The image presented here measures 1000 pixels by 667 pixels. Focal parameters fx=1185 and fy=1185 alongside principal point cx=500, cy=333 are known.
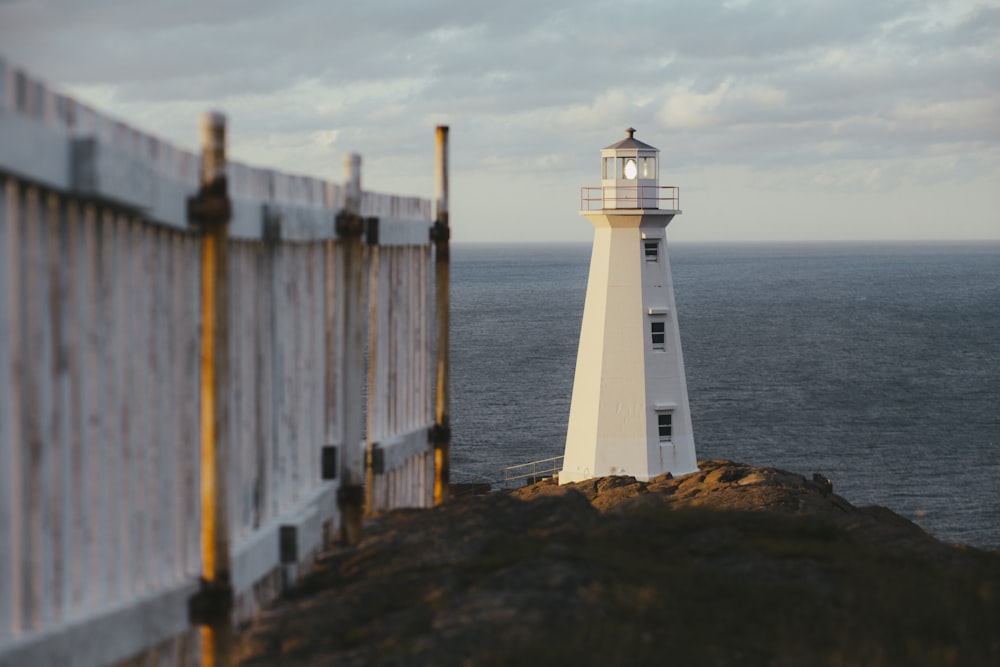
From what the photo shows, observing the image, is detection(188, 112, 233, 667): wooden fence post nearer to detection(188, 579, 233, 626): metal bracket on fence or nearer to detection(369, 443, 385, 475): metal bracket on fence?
detection(188, 579, 233, 626): metal bracket on fence

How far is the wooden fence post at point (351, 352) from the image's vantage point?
8.33 meters

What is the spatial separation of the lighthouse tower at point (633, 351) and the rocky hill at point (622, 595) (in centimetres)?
1708

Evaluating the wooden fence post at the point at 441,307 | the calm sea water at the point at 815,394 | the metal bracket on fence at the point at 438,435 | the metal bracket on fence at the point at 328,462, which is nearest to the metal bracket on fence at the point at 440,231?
the wooden fence post at the point at 441,307

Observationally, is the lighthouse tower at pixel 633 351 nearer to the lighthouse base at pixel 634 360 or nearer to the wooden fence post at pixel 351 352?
the lighthouse base at pixel 634 360

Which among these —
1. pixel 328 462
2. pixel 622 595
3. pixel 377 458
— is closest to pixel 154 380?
pixel 328 462

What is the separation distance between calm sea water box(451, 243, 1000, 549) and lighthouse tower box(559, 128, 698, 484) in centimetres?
1064

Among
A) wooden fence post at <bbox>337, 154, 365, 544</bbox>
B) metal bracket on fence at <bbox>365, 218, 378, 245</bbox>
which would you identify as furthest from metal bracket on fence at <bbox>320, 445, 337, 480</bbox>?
metal bracket on fence at <bbox>365, 218, 378, 245</bbox>

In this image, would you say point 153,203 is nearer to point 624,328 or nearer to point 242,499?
point 242,499

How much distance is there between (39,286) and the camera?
4.50 meters

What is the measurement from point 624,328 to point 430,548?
19056 millimetres

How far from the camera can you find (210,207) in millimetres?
5988

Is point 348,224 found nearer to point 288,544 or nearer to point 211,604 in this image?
point 288,544

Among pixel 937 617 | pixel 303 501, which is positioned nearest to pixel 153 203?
pixel 303 501

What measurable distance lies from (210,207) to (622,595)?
3.09 meters
